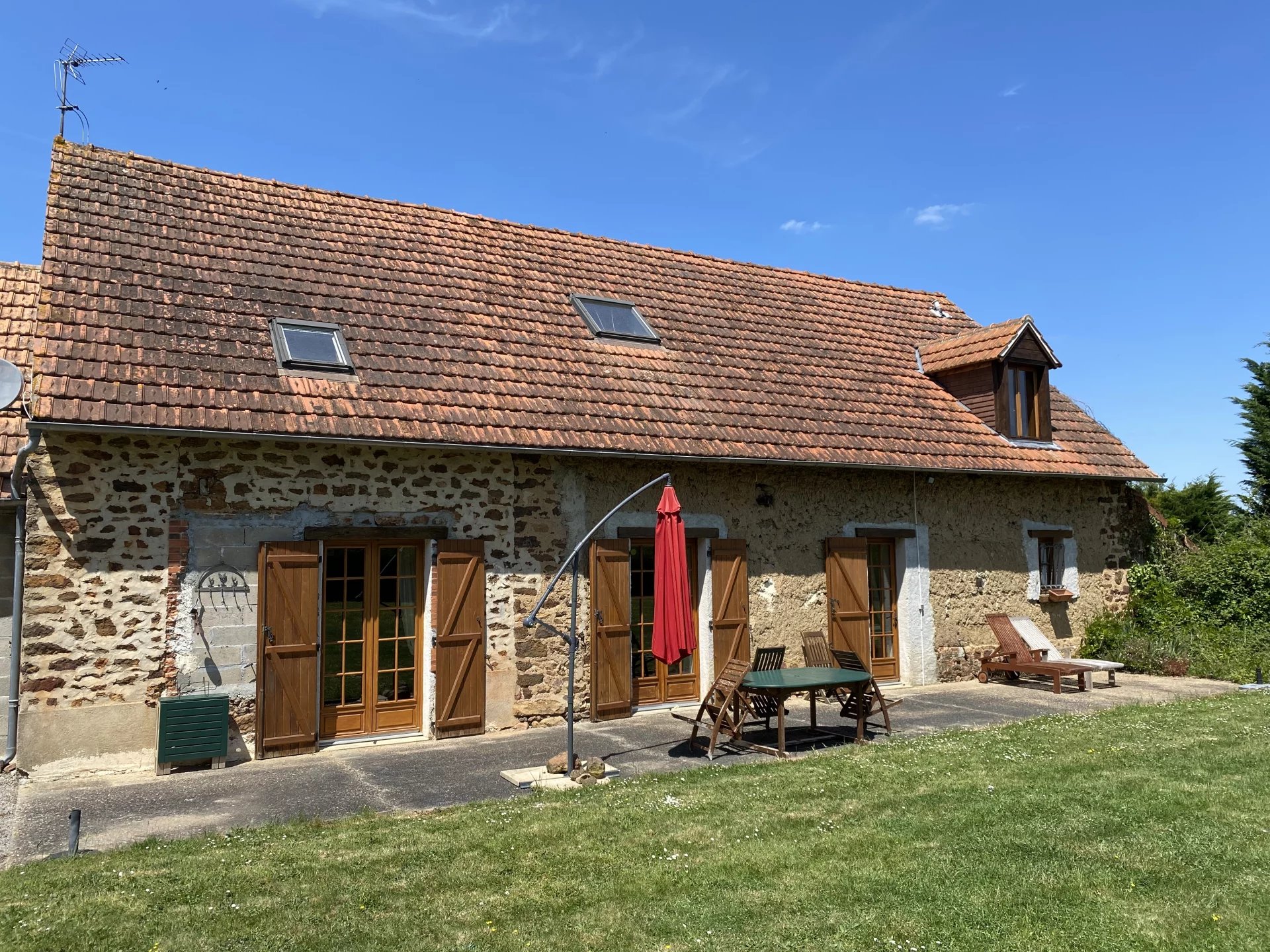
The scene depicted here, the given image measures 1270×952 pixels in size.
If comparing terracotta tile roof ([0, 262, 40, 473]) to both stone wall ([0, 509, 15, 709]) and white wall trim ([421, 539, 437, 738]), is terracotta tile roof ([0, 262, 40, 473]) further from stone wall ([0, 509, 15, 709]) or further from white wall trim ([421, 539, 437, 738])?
white wall trim ([421, 539, 437, 738])

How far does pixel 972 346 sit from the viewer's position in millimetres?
14125

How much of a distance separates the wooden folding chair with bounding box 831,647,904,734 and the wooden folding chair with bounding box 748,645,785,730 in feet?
2.18

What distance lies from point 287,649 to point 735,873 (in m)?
5.07

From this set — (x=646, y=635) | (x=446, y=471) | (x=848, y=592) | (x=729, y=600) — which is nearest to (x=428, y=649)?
(x=446, y=471)

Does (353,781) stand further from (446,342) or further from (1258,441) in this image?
(1258,441)

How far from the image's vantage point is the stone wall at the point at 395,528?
8.06m

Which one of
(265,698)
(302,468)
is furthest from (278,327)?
(265,698)

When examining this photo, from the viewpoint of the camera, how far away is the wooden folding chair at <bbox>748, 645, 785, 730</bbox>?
915cm

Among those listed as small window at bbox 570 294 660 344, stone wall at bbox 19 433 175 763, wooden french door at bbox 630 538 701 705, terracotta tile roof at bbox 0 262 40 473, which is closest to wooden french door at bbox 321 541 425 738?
stone wall at bbox 19 433 175 763

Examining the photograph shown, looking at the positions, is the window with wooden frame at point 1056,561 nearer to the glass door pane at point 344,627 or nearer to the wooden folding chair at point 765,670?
the wooden folding chair at point 765,670

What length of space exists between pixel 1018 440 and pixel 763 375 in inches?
159

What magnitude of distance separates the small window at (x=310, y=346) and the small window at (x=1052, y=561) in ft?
32.9

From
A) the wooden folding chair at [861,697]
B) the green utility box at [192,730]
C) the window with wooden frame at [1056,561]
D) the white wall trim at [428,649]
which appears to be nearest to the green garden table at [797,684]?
the wooden folding chair at [861,697]

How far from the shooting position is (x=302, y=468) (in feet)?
29.4
